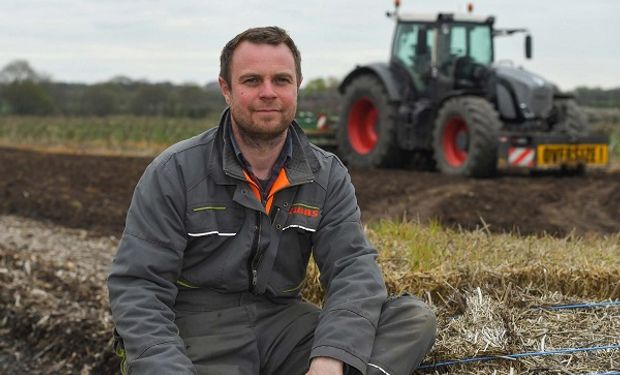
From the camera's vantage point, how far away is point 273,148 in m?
3.36

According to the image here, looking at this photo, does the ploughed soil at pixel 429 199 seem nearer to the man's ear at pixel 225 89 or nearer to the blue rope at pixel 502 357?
the blue rope at pixel 502 357

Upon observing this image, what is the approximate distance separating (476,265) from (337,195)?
907 mm

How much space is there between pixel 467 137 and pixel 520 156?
3.33ft

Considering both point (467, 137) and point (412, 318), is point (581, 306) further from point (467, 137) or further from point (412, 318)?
point (467, 137)

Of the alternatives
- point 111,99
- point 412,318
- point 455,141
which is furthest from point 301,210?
point 111,99

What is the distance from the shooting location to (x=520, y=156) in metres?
11.8

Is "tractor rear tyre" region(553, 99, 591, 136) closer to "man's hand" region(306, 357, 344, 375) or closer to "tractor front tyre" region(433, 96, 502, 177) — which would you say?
"tractor front tyre" region(433, 96, 502, 177)

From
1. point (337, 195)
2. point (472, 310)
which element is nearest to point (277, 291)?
point (337, 195)

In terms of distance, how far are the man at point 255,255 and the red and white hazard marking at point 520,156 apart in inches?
340

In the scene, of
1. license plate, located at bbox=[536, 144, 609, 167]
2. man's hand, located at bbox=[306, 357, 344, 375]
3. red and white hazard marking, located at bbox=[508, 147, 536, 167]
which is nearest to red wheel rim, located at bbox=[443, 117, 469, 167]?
red and white hazard marking, located at bbox=[508, 147, 536, 167]

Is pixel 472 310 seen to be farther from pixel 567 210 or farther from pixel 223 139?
pixel 567 210

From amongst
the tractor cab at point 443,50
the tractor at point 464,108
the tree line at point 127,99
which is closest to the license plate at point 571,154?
the tractor at point 464,108

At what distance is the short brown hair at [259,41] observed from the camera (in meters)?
3.23

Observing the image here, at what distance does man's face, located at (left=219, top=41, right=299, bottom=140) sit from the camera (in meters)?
3.24
